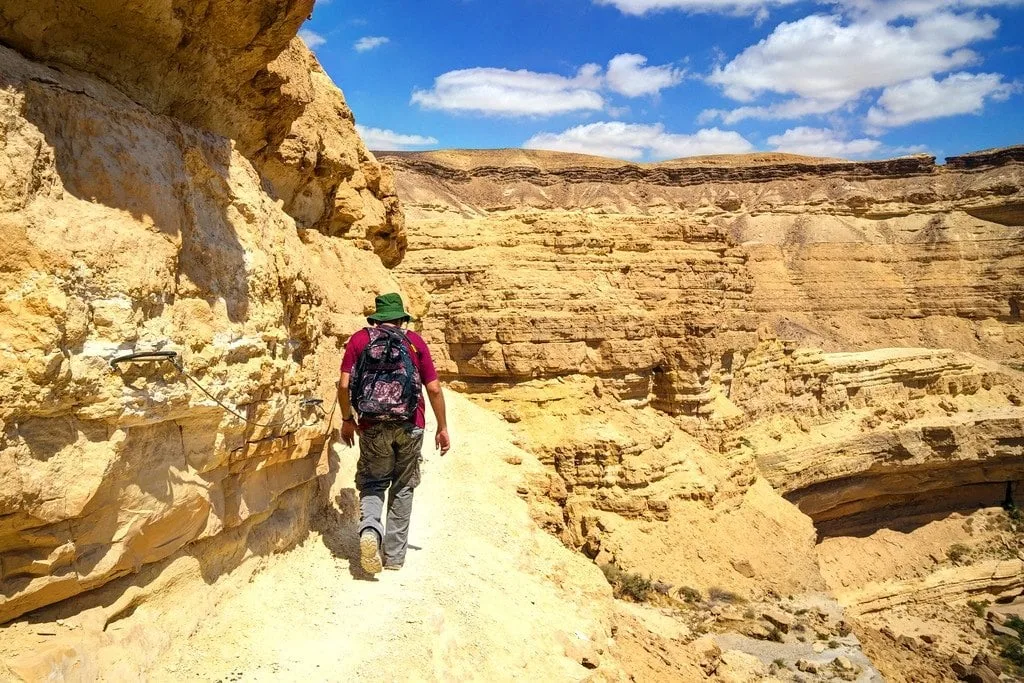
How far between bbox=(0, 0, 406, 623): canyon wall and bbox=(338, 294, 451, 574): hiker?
1.20 ft

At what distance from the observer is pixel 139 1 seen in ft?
11.9

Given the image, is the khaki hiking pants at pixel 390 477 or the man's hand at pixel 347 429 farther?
the man's hand at pixel 347 429

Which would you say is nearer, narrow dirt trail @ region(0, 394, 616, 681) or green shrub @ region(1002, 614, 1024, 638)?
narrow dirt trail @ region(0, 394, 616, 681)

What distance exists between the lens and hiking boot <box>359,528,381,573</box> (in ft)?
14.3

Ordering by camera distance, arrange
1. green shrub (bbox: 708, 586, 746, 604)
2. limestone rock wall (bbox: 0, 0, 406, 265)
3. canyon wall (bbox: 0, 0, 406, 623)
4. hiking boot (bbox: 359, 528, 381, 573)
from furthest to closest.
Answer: green shrub (bbox: 708, 586, 746, 604) < hiking boot (bbox: 359, 528, 381, 573) < limestone rock wall (bbox: 0, 0, 406, 265) < canyon wall (bbox: 0, 0, 406, 623)

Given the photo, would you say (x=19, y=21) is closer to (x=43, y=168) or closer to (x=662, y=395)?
(x=43, y=168)

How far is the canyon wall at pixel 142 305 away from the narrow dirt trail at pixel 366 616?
0.69 feet

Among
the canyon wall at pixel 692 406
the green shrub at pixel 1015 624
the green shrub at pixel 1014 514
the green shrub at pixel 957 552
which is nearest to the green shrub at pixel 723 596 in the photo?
the canyon wall at pixel 692 406

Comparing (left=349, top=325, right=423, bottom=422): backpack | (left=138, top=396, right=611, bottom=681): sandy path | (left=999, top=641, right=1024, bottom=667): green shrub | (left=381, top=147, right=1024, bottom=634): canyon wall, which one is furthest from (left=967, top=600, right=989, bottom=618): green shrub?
(left=349, top=325, right=423, bottom=422): backpack

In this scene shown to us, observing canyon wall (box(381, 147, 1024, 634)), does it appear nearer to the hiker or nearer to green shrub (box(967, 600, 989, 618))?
green shrub (box(967, 600, 989, 618))

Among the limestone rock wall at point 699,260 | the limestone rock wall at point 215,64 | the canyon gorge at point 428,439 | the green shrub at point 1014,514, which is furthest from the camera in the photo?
the green shrub at point 1014,514

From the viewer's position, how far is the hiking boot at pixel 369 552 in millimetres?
4371

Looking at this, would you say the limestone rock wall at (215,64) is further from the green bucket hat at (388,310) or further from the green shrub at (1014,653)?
the green shrub at (1014,653)

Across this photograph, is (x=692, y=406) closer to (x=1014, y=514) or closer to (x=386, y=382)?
(x=386, y=382)
